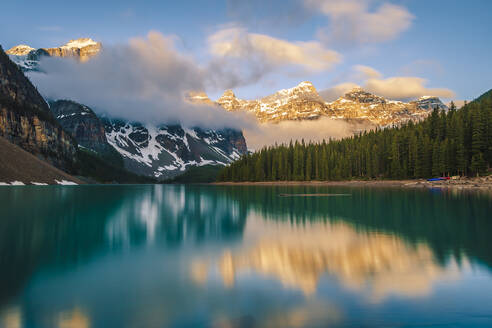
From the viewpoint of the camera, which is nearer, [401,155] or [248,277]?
[248,277]

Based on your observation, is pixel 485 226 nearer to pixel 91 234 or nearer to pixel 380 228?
pixel 380 228

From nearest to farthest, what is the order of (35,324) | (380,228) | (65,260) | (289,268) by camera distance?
(35,324) → (289,268) → (65,260) → (380,228)

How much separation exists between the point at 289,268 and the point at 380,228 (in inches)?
487

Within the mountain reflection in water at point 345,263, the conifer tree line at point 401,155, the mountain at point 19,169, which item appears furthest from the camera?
the mountain at point 19,169

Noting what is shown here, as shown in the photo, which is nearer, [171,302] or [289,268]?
[171,302]

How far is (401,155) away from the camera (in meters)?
117

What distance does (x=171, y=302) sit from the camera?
9.27 metres

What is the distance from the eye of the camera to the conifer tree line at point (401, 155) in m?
90.2

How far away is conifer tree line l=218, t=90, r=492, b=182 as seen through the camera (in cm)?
9019

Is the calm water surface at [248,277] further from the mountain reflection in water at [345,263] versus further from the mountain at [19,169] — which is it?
the mountain at [19,169]

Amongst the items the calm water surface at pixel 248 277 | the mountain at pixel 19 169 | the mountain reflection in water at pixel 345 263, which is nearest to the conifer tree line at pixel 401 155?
the calm water surface at pixel 248 277

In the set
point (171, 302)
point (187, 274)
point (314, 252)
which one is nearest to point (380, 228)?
point (314, 252)

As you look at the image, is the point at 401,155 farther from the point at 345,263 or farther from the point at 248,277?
the point at 248,277

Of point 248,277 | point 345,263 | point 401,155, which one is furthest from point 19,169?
point 401,155
